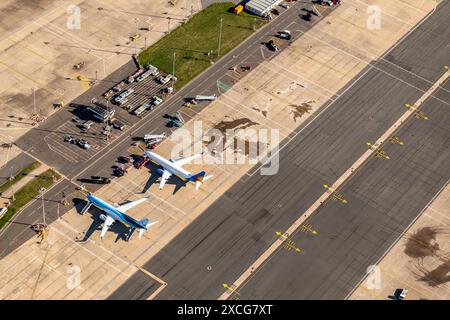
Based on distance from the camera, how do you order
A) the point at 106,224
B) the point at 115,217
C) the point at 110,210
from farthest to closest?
1. the point at 115,217
2. the point at 110,210
3. the point at 106,224

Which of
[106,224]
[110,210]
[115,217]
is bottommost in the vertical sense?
[106,224]

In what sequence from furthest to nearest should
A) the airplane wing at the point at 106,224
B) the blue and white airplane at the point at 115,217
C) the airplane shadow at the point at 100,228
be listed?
the airplane shadow at the point at 100,228, the airplane wing at the point at 106,224, the blue and white airplane at the point at 115,217

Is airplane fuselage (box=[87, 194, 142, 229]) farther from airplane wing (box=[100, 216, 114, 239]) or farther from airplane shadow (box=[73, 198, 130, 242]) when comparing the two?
airplane shadow (box=[73, 198, 130, 242])

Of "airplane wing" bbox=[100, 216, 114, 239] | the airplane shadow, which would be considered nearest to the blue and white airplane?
"airplane wing" bbox=[100, 216, 114, 239]

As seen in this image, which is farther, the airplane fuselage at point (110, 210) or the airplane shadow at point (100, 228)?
the airplane shadow at point (100, 228)

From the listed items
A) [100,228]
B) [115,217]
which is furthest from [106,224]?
[100,228]

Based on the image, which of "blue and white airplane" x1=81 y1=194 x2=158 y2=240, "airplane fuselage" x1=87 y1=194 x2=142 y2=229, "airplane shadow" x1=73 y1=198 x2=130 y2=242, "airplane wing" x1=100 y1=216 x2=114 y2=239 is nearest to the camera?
"blue and white airplane" x1=81 y1=194 x2=158 y2=240

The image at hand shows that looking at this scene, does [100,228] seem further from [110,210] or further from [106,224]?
[110,210]

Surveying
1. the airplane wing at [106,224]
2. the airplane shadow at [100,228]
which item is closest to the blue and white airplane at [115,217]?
the airplane wing at [106,224]

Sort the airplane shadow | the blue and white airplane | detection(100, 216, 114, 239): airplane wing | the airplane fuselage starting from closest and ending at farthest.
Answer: the blue and white airplane < the airplane fuselage < detection(100, 216, 114, 239): airplane wing < the airplane shadow

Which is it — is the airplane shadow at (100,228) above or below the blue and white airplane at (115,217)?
below

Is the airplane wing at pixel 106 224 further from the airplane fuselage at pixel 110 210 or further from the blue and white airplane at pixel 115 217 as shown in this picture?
the airplane fuselage at pixel 110 210
